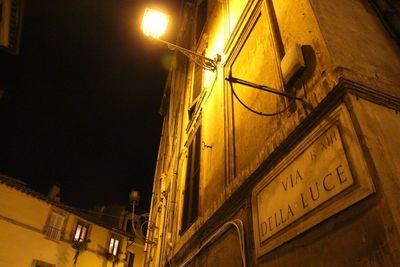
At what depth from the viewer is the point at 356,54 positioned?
296 centimetres

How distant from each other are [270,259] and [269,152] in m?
1.16

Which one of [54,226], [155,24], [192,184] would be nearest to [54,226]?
[54,226]

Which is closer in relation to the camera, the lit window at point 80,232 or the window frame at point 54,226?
the window frame at point 54,226

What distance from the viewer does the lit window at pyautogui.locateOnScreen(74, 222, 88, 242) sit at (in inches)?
901

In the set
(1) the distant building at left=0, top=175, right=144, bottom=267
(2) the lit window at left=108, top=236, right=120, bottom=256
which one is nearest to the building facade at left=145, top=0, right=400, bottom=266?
(1) the distant building at left=0, top=175, right=144, bottom=267

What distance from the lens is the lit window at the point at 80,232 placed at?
22875 mm

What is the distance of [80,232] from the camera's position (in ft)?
76.5

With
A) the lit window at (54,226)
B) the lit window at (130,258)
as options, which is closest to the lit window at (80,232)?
the lit window at (54,226)

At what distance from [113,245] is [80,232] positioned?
146 inches

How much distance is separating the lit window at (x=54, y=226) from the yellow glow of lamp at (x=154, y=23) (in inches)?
751

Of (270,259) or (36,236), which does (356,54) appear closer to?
(270,259)

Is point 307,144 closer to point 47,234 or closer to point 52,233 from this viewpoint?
point 47,234

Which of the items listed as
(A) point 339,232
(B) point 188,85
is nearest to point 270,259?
(A) point 339,232

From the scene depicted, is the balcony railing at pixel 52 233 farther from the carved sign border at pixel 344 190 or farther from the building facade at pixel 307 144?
the carved sign border at pixel 344 190
